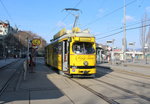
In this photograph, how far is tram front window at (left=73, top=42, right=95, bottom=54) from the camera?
14508 millimetres

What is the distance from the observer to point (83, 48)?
48.1 feet

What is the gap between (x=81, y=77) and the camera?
15.7 m

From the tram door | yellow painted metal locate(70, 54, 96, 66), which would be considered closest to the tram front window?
yellow painted metal locate(70, 54, 96, 66)

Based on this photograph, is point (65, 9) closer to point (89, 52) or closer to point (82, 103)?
point (89, 52)

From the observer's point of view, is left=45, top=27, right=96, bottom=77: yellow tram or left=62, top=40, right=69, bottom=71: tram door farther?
left=62, top=40, right=69, bottom=71: tram door

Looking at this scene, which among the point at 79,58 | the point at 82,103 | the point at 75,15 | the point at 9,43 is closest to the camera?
the point at 82,103

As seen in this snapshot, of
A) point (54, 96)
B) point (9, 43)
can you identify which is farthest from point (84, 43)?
point (9, 43)

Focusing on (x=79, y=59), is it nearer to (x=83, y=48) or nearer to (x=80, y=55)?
(x=80, y=55)

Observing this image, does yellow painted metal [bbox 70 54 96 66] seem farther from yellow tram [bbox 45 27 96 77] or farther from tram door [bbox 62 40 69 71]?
tram door [bbox 62 40 69 71]

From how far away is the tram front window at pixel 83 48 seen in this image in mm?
14508

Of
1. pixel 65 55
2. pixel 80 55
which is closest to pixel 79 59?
pixel 80 55

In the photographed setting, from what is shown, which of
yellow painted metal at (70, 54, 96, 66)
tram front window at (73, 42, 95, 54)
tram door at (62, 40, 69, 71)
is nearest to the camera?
yellow painted metal at (70, 54, 96, 66)

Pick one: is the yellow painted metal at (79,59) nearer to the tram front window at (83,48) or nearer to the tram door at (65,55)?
the tram front window at (83,48)

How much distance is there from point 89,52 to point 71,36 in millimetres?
1644
